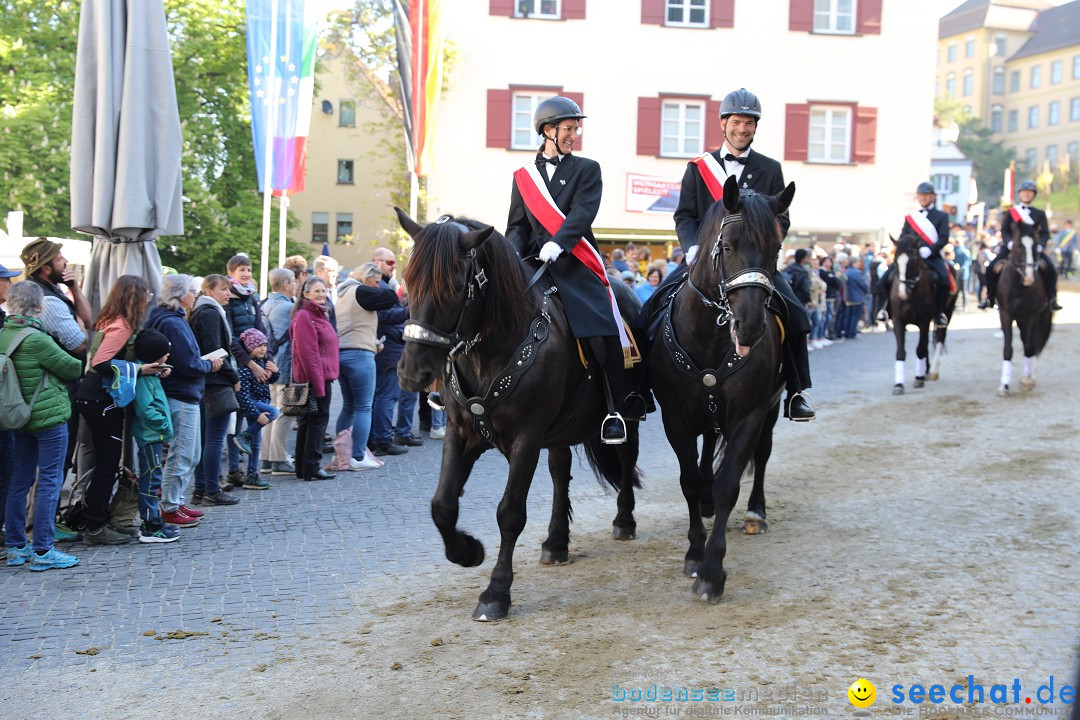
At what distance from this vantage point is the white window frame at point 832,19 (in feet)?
99.8

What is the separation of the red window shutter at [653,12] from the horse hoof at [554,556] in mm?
25102

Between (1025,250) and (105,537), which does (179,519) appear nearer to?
(105,537)

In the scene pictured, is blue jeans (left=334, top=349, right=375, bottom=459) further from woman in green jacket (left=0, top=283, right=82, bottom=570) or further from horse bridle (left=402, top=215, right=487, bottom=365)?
horse bridle (left=402, top=215, right=487, bottom=365)

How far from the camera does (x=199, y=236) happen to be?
3130 centimetres

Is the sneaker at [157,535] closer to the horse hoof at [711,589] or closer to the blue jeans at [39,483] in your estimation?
the blue jeans at [39,483]

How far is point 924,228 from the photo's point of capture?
15.4 metres

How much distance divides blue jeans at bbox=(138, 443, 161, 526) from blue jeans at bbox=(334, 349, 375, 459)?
2940 millimetres

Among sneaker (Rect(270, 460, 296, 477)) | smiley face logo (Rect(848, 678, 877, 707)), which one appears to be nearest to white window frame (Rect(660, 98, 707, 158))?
sneaker (Rect(270, 460, 296, 477))

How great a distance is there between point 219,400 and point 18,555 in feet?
7.40

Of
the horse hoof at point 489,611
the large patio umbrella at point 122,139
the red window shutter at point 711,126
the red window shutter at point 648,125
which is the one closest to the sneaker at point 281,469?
the large patio umbrella at point 122,139

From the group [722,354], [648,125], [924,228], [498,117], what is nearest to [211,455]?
[722,354]

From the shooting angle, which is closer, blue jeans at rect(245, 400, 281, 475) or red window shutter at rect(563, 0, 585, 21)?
blue jeans at rect(245, 400, 281, 475)

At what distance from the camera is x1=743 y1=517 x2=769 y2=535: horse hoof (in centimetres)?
779

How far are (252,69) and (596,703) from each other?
1312 centimetres
